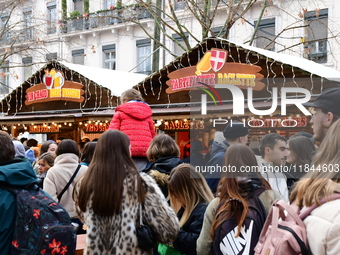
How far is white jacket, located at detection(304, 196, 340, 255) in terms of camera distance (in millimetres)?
1643

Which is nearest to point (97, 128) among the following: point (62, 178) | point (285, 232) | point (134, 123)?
point (134, 123)

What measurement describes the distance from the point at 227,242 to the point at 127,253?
68 centimetres

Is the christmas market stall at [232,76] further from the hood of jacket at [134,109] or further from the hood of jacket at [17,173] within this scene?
the hood of jacket at [17,173]

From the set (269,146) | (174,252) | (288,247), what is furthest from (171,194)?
(288,247)

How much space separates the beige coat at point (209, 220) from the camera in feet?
9.85

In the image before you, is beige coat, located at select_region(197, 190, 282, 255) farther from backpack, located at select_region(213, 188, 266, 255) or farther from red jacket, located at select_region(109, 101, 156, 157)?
red jacket, located at select_region(109, 101, 156, 157)

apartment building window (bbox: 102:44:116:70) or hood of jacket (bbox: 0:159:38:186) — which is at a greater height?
apartment building window (bbox: 102:44:116:70)

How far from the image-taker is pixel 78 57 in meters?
23.2

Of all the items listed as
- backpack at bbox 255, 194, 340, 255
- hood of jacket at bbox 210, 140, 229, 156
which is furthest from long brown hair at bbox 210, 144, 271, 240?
hood of jacket at bbox 210, 140, 229, 156

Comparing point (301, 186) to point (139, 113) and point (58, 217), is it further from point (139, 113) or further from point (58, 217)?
point (139, 113)

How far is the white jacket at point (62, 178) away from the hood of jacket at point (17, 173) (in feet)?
6.20

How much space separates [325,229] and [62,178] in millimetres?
3468

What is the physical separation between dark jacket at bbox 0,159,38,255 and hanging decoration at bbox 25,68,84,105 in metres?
10.4

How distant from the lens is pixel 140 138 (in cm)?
514
